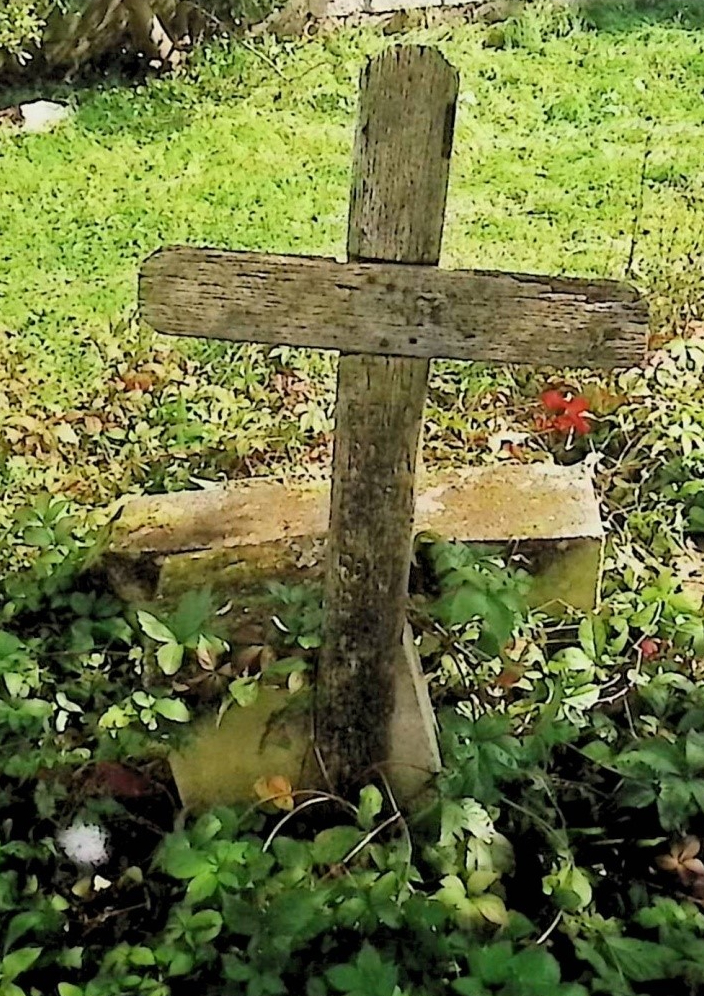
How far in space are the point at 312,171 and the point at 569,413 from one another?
2.57 m

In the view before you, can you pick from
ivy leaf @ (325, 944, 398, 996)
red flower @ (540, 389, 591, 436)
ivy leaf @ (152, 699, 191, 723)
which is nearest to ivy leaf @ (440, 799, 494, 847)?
ivy leaf @ (325, 944, 398, 996)

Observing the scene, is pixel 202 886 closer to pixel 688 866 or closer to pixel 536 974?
pixel 536 974

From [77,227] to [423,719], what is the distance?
3.45 meters

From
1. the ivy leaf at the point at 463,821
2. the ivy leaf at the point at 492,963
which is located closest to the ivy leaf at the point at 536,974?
the ivy leaf at the point at 492,963

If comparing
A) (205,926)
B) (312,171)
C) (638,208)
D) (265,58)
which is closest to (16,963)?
(205,926)

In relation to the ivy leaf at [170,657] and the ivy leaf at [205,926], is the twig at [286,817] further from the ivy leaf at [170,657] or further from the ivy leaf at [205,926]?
the ivy leaf at [170,657]

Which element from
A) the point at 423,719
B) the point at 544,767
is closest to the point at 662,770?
the point at 544,767

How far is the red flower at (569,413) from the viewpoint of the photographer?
358cm

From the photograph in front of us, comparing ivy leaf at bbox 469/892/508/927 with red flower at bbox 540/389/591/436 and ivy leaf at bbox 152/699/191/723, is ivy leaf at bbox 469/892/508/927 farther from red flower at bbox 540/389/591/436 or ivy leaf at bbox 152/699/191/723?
red flower at bbox 540/389/591/436

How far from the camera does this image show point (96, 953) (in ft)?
7.22

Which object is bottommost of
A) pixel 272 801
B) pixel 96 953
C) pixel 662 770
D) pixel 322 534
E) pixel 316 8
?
pixel 96 953

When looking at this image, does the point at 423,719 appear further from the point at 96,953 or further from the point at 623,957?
the point at 96,953

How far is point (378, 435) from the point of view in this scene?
6.59 ft

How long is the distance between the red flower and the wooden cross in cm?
165
